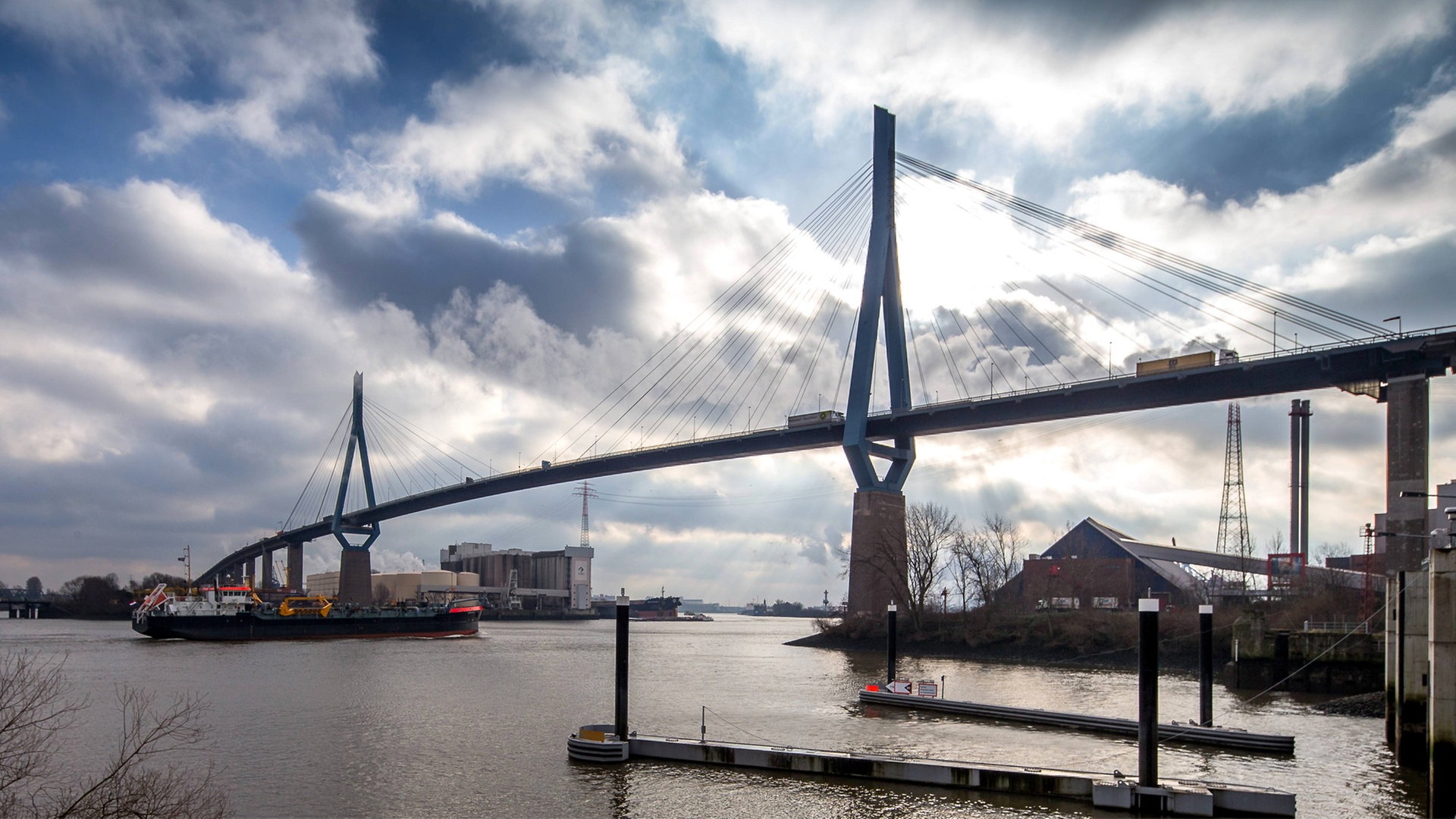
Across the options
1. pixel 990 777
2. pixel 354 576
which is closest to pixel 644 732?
pixel 990 777

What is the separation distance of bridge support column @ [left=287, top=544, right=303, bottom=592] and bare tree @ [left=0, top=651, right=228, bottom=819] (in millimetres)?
106624

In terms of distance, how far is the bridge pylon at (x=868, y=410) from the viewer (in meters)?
63.8

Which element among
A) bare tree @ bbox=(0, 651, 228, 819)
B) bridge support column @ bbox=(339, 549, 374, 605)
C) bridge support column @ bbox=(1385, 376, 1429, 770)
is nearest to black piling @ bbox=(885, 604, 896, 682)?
bridge support column @ bbox=(1385, 376, 1429, 770)

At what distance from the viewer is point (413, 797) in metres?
20.0

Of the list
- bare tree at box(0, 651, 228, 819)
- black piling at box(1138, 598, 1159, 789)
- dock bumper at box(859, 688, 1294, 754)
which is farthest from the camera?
dock bumper at box(859, 688, 1294, 754)

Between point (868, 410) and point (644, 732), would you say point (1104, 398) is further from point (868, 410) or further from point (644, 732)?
point (644, 732)

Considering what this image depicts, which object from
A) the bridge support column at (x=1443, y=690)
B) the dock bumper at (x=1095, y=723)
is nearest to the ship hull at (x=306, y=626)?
the dock bumper at (x=1095, y=723)

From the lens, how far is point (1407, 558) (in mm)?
41188

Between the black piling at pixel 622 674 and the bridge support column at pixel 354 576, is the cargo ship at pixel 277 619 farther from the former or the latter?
the black piling at pixel 622 674

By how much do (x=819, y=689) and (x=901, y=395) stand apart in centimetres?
Answer: 3032

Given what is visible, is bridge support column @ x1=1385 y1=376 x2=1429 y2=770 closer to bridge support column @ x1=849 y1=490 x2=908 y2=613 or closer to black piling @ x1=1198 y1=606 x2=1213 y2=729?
black piling @ x1=1198 y1=606 x2=1213 y2=729

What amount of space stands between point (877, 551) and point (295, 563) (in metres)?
98.8

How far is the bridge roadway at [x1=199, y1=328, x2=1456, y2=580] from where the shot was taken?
4778 centimetres

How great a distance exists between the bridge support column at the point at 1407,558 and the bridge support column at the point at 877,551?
28.2 meters
